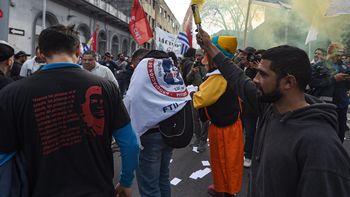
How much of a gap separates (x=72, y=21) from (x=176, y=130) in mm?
18429

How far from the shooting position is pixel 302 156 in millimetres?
1476

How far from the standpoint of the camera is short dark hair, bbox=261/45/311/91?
1697 millimetres

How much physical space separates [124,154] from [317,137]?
1.21 meters

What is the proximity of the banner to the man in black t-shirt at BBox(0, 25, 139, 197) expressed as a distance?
1170 cm

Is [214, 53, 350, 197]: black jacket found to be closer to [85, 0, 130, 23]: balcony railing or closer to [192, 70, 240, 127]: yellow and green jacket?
[192, 70, 240, 127]: yellow and green jacket

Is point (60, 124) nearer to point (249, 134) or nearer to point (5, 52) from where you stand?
point (5, 52)

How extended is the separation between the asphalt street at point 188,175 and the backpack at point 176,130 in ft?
5.18

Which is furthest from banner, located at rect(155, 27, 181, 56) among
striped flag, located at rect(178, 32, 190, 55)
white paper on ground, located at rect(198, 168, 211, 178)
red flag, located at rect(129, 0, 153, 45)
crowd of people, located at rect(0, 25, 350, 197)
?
crowd of people, located at rect(0, 25, 350, 197)

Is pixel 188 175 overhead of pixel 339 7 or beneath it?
beneath

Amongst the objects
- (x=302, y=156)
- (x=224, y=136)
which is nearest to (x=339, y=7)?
(x=224, y=136)

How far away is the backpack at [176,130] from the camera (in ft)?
10.2

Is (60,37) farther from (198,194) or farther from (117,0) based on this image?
(117,0)

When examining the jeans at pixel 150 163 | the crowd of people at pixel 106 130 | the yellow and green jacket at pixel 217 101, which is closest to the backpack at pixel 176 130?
the jeans at pixel 150 163

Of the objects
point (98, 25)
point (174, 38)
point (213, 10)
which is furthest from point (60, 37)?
point (213, 10)
